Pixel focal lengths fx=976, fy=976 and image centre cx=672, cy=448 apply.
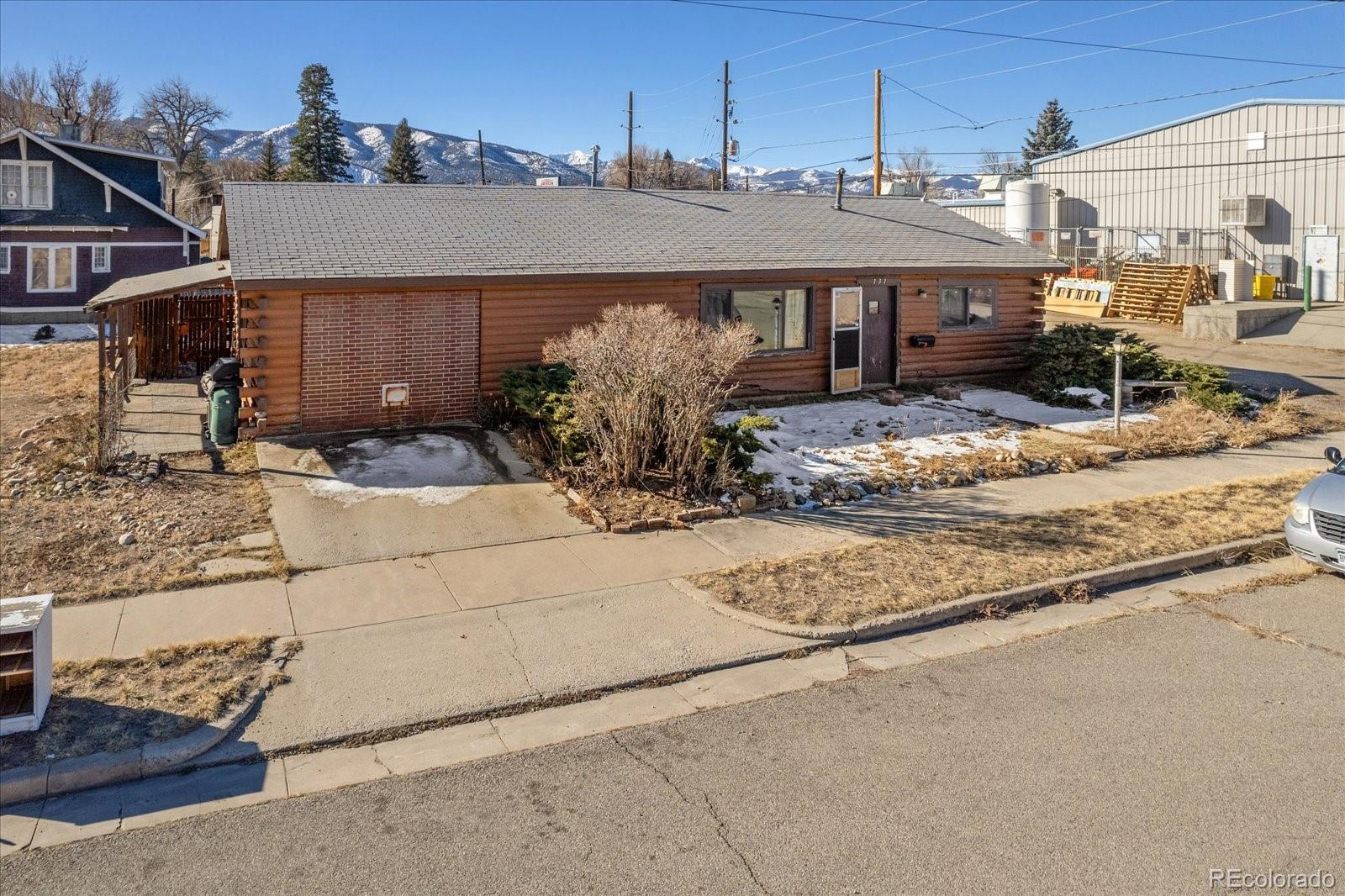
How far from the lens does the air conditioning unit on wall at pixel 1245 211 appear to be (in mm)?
34688

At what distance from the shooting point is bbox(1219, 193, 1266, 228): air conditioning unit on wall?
1366 inches

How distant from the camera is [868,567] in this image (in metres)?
9.41

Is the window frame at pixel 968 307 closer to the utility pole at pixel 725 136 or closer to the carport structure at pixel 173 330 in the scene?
the carport structure at pixel 173 330

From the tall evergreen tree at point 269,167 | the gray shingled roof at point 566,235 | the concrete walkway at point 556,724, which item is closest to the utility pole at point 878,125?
the gray shingled roof at point 566,235

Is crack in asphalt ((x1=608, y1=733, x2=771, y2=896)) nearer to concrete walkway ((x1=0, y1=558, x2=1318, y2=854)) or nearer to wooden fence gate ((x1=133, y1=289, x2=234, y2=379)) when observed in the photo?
concrete walkway ((x1=0, y1=558, x2=1318, y2=854))

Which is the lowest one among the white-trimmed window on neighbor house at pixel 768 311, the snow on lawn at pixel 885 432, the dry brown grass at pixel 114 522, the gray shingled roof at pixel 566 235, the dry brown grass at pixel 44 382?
the dry brown grass at pixel 114 522

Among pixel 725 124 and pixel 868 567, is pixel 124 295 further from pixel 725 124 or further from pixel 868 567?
pixel 725 124

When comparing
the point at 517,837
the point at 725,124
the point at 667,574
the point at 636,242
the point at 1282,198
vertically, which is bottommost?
the point at 517,837

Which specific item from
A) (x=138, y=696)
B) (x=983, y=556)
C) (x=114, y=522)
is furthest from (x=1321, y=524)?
(x=114, y=522)

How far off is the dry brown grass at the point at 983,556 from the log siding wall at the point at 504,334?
7.55 metres

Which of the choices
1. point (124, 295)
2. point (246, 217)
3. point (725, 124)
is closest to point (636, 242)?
point (246, 217)

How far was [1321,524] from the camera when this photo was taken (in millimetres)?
9195

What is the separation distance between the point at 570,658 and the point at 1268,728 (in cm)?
478

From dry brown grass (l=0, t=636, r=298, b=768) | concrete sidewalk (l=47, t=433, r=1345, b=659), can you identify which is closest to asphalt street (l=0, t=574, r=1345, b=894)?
dry brown grass (l=0, t=636, r=298, b=768)
